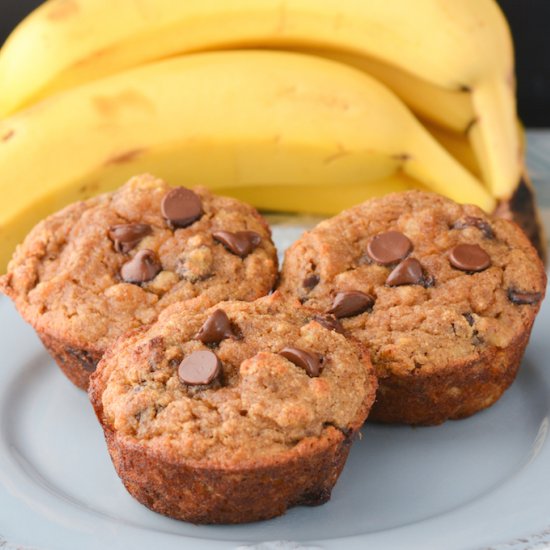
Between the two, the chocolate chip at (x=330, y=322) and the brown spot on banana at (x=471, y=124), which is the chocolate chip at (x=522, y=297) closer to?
the chocolate chip at (x=330, y=322)

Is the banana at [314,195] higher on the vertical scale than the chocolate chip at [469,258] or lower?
lower

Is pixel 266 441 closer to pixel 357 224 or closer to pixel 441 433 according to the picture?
pixel 441 433

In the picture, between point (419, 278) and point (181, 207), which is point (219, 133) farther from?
point (419, 278)

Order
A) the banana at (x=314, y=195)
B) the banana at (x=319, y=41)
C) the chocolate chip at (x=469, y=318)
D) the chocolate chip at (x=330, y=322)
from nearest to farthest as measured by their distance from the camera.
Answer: the chocolate chip at (x=330, y=322), the chocolate chip at (x=469, y=318), the banana at (x=319, y=41), the banana at (x=314, y=195)

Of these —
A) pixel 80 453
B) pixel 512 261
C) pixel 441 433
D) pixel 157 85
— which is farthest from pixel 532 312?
pixel 157 85

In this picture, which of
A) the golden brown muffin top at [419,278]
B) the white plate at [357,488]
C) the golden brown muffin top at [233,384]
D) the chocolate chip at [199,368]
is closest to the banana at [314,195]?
the golden brown muffin top at [419,278]

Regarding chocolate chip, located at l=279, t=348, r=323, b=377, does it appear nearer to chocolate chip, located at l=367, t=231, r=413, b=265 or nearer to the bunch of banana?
chocolate chip, located at l=367, t=231, r=413, b=265
